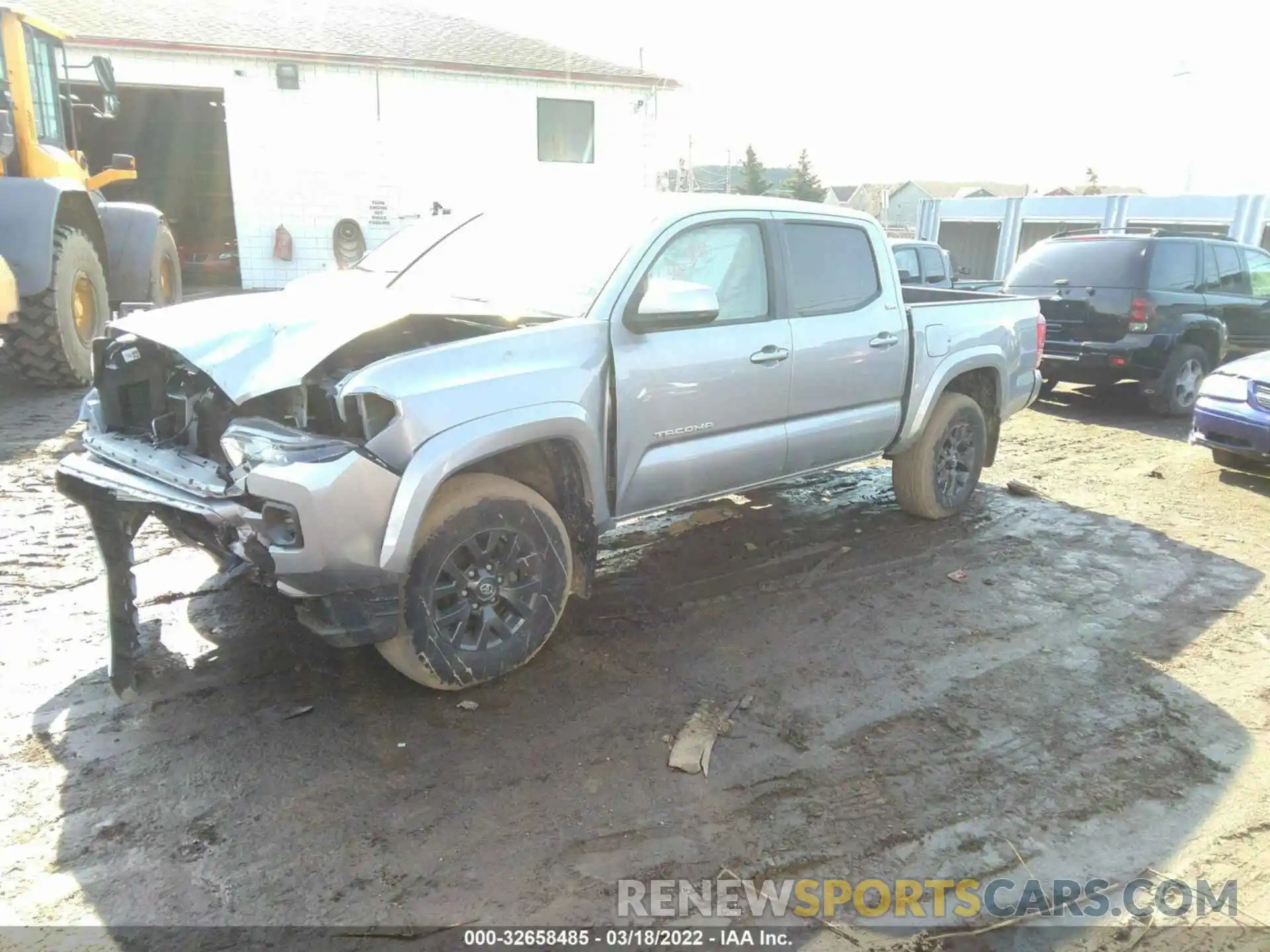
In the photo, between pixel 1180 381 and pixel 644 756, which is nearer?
pixel 644 756

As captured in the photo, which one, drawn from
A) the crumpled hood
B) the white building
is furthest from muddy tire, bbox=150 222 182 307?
the crumpled hood

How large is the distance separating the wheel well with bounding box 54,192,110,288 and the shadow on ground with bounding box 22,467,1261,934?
636 cm

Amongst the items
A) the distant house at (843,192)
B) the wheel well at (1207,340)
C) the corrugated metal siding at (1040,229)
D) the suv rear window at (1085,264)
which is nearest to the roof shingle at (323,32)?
the suv rear window at (1085,264)

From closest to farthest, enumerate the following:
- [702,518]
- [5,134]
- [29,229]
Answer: [702,518]
[5,134]
[29,229]

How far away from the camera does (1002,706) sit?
3762 millimetres

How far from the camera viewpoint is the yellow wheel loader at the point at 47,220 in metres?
7.77

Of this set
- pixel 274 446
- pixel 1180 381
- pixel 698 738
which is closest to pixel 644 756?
pixel 698 738

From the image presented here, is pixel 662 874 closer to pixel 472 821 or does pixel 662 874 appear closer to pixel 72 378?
pixel 472 821

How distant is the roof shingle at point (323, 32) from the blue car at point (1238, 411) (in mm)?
13933

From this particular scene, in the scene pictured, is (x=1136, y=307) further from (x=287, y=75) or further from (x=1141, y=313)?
(x=287, y=75)

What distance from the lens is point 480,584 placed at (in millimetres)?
3557

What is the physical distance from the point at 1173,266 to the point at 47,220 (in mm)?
10969

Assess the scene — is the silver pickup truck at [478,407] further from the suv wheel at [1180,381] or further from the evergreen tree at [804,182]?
the evergreen tree at [804,182]

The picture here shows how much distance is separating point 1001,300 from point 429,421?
4526 mm
